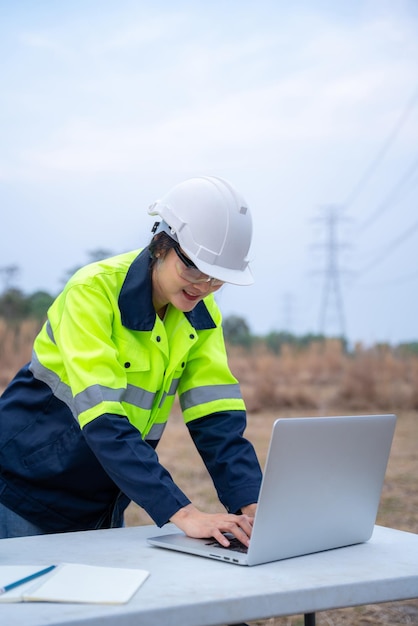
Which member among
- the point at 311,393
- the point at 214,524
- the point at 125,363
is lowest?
the point at 311,393

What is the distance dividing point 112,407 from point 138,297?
0.37 meters

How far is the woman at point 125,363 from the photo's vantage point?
7.68ft

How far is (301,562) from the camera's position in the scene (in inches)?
78.5

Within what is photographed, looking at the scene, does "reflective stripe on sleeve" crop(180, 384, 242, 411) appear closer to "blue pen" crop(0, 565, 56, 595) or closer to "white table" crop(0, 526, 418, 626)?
"white table" crop(0, 526, 418, 626)

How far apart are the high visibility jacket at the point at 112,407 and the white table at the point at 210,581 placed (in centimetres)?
22

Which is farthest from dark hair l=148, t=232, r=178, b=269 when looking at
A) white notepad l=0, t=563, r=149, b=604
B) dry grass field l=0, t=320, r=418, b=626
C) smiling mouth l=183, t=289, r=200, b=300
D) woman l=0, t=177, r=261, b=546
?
dry grass field l=0, t=320, r=418, b=626

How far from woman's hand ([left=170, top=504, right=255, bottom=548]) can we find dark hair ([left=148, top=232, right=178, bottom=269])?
747 millimetres

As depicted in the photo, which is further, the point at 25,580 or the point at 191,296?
the point at 191,296

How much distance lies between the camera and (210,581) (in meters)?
1.75

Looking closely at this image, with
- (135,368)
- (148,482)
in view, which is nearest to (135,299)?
(135,368)

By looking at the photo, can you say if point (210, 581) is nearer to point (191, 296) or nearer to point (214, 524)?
point (214, 524)

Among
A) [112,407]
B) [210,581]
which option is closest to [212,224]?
[112,407]

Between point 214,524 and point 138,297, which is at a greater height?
point 138,297

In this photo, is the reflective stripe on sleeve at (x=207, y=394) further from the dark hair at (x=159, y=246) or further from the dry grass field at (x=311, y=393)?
the dry grass field at (x=311, y=393)
